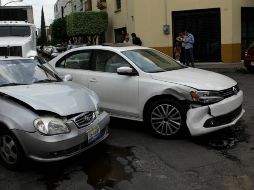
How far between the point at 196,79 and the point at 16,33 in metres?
12.2

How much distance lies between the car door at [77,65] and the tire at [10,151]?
8.45ft

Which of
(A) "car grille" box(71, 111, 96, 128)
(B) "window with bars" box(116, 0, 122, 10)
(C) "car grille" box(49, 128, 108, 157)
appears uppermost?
(B) "window with bars" box(116, 0, 122, 10)

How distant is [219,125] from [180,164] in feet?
3.93

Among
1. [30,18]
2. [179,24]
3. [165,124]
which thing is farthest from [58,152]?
[179,24]

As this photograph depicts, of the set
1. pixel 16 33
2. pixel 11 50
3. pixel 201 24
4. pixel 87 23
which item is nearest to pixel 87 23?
pixel 87 23

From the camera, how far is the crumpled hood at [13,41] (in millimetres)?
16078

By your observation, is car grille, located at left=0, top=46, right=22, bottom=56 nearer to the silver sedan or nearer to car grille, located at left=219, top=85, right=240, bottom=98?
the silver sedan

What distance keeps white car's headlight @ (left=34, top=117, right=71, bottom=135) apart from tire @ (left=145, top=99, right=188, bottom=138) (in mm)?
1957

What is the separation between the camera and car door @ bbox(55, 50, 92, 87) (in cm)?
796

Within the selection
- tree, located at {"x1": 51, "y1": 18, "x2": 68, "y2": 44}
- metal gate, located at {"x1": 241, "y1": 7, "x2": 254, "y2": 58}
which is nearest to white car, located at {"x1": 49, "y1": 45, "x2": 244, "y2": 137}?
metal gate, located at {"x1": 241, "y1": 7, "x2": 254, "y2": 58}

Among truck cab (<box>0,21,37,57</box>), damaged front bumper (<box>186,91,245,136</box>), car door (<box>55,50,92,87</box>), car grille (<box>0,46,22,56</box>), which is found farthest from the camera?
truck cab (<box>0,21,37,57</box>)

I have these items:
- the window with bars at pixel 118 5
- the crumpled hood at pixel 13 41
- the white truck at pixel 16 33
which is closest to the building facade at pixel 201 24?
the window with bars at pixel 118 5

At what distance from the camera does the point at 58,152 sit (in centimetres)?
527

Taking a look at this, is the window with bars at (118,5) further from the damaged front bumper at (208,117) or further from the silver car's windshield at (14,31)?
the damaged front bumper at (208,117)
